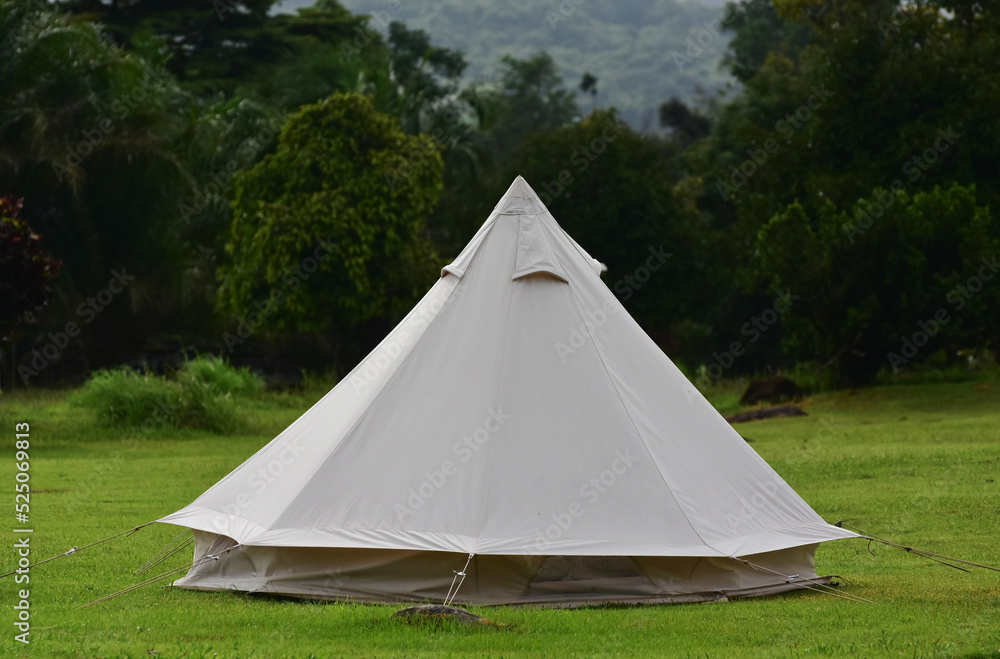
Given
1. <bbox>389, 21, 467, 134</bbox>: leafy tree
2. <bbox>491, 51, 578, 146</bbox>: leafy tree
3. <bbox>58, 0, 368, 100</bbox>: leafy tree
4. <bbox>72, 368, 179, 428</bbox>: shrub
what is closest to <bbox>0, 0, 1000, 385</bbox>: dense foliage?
<bbox>72, 368, 179, 428</bbox>: shrub

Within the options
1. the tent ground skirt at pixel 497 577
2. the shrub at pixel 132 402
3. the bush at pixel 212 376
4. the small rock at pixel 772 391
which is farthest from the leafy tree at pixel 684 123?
the tent ground skirt at pixel 497 577

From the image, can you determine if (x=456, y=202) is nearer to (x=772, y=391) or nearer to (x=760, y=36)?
(x=772, y=391)

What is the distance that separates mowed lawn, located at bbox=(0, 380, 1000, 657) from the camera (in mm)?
6949

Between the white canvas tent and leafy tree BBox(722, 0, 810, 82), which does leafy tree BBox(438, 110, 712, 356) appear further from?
leafy tree BBox(722, 0, 810, 82)

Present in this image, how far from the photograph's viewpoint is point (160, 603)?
834 centimetres

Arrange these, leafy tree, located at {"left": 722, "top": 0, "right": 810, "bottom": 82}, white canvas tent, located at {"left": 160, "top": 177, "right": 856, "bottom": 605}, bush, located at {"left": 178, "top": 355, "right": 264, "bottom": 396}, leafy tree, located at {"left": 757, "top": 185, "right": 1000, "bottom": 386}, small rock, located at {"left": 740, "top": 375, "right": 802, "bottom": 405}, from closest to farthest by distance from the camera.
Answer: white canvas tent, located at {"left": 160, "top": 177, "right": 856, "bottom": 605}, bush, located at {"left": 178, "top": 355, "right": 264, "bottom": 396}, leafy tree, located at {"left": 757, "top": 185, "right": 1000, "bottom": 386}, small rock, located at {"left": 740, "top": 375, "right": 802, "bottom": 405}, leafy tree, located at {"left": 722, "top": 0, "right": 810, "bottom": 82}

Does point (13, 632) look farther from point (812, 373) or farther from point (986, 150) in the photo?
point (986, 150)

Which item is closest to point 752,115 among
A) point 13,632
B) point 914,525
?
point 914,525

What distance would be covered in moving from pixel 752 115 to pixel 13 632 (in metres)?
38.9

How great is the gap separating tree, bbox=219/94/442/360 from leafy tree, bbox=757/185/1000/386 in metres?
10.3

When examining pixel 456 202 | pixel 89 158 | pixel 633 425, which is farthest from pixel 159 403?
pixel 456 202

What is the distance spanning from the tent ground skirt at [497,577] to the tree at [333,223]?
78.4 feet

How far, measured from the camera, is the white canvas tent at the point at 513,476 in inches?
322

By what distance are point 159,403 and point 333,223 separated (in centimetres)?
1013
